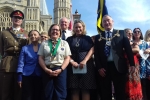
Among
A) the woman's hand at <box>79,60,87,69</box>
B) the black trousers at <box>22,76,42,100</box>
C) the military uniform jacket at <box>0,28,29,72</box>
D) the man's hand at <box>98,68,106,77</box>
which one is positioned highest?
the military uniform jacket at <box>0,28,29,72</box>

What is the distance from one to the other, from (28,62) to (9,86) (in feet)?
2.29

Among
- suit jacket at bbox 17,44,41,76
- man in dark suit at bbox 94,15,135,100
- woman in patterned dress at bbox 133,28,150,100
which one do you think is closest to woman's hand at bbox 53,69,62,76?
suit jacket at bbox 17,44,41,76

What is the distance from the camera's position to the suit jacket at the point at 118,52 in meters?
4.46

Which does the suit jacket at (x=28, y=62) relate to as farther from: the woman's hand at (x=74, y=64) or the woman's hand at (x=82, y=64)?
the woman's hand at (x=82, y=64)

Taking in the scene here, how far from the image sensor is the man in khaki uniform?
4.77 m

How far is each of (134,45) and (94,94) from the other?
5.07 ft

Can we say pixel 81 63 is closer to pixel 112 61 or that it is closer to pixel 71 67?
pixel 71 67

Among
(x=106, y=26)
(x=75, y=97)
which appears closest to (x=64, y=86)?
(x=75, y=97)

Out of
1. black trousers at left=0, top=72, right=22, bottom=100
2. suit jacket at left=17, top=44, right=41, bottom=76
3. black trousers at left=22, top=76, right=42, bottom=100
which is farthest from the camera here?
black trousers at left=0, top=72, right=22, bottom=100

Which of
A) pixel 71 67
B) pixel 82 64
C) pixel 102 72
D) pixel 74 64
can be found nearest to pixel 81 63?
pixel 82 64

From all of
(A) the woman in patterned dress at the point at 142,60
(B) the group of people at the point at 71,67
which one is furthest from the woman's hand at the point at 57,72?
(A) the woman in patterned dress at the point at 142,60

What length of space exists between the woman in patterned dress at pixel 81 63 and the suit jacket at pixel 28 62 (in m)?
0.71

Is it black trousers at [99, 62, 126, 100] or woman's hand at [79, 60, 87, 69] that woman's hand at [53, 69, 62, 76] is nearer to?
woman's hand at [79, 60, 87, 69]

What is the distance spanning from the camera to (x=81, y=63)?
4480mm
